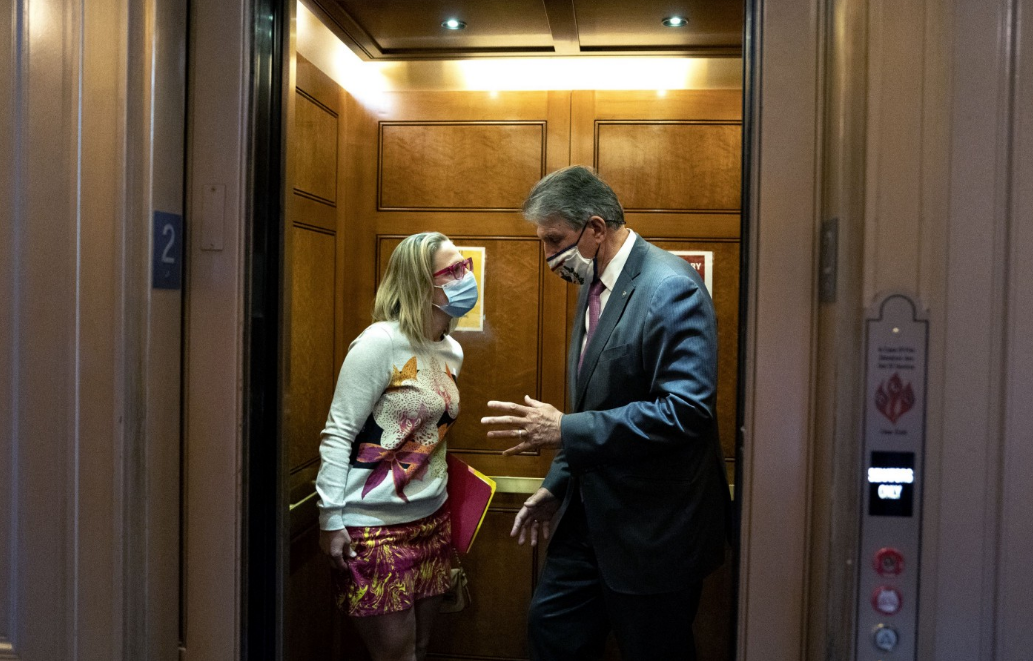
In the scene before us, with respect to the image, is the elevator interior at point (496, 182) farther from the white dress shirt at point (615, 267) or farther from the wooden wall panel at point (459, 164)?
the white dress shirt at point (615, 267)

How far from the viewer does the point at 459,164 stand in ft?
9.64

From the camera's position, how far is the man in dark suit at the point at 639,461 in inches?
72.7

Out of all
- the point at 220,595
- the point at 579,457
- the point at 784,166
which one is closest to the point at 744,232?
the point at 784,166

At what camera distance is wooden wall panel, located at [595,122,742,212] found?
2795 millimetres

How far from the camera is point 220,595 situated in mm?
1524

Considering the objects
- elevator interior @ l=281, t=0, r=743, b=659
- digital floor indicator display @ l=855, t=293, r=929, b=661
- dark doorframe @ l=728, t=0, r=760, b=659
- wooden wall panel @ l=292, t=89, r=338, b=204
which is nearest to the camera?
digital floor indicator display @ l=855, t=293, r=929, b=661

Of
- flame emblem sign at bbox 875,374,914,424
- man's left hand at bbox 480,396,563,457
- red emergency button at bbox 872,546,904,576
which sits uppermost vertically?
flame emblem sign at bbox 875,374,914,424

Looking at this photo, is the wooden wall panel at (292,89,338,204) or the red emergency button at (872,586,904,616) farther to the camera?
the wooden wall panel at (292,89,338,204)

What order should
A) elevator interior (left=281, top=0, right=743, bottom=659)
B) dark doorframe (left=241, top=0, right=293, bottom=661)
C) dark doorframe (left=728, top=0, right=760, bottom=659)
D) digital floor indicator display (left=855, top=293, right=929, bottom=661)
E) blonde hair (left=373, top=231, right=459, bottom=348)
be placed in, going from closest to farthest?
digital floor indicator display (left=855, top=293, right=929, bottom=661)
dark doorframe (left=728, top=0, right=760, bottom=659)
dark doorframe (left=241, top=0, right=293, bottom=661)
blonde hair (left=373, top=231, right=459, bottom=348)
elevator interior (left=281, top=0, right=743, bottom=659)

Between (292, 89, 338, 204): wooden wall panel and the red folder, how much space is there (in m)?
0.98

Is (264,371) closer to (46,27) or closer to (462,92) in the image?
(46,27)

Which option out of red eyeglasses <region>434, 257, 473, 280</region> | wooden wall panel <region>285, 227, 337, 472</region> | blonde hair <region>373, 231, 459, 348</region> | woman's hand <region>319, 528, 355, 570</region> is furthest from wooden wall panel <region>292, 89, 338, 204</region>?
woman's hand <region>319, 528, 355, 570</region>

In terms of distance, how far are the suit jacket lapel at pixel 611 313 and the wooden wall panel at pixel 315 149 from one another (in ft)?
3.39

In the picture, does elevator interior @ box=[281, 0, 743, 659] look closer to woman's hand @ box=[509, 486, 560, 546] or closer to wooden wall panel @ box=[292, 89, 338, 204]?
wooden wall panel @ box=[292, 89, 338, 204]
